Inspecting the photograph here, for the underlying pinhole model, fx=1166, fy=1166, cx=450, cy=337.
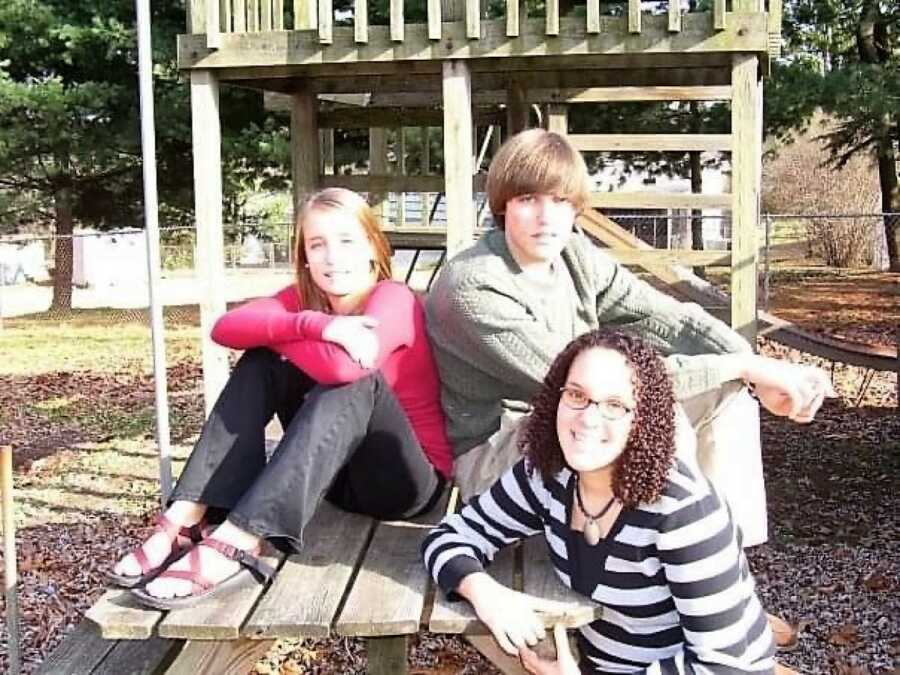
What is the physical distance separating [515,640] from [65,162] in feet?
44.0

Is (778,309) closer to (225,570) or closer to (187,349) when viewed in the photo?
(187,349)

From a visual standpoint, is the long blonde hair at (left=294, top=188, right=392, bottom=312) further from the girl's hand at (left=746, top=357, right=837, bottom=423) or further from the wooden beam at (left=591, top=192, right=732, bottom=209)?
A: the wooden beam at (left=591, top=192, right=732, bottom=209)

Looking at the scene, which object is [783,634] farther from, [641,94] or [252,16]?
[641,94]

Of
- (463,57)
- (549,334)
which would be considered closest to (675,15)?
(463,57)

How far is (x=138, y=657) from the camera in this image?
262 centimetres

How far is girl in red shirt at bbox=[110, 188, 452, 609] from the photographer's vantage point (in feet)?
7.61

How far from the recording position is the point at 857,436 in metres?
7.35

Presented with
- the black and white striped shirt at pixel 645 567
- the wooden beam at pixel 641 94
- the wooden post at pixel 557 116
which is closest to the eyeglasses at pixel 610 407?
the black and white striped shirt at pixel 645 567

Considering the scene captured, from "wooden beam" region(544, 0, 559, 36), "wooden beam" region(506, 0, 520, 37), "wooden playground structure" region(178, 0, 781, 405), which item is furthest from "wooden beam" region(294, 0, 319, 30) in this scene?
"wooden beam" region(544, 0, 559, 36)

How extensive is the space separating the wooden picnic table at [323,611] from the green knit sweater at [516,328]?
31 cm

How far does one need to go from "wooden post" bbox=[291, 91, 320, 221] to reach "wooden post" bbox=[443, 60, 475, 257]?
1.63 meters

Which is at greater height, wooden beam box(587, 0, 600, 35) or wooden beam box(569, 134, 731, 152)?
wooden beam box(587, 0, 600, 35)

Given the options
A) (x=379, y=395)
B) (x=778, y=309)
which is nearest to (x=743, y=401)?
(x=379, y=395)

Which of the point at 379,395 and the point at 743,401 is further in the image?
the point at 743,401
